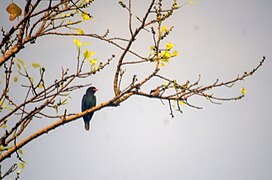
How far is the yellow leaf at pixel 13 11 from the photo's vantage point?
1811 millimetres

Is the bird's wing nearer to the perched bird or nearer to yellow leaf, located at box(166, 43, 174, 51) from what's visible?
the perched bird

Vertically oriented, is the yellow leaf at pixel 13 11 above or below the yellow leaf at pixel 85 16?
below

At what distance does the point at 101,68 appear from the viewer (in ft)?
7.60

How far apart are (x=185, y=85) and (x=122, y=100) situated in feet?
1.78

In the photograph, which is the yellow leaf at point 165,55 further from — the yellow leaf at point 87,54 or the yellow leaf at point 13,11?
the yellow leaf at point 13,11

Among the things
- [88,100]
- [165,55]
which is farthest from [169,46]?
[88,100]

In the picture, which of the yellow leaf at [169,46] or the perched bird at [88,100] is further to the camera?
the perched bird at [88,100]

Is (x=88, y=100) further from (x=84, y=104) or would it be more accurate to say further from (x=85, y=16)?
(x=85, y=16)

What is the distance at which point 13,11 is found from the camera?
1.83m

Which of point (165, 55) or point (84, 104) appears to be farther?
point (84, 104)

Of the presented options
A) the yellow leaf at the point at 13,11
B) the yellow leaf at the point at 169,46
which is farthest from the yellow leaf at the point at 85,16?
the yellow leaf at the point at 169,46

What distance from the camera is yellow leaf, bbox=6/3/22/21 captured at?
1.81 metres

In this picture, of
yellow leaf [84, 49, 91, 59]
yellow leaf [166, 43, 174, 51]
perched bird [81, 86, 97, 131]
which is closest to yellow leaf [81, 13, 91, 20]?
yellow leaf [84, 49, 91, 59]

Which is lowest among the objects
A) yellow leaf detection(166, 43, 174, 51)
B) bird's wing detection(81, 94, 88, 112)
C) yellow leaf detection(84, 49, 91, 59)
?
yellow leaf detection(84, 49, 91, 59)
